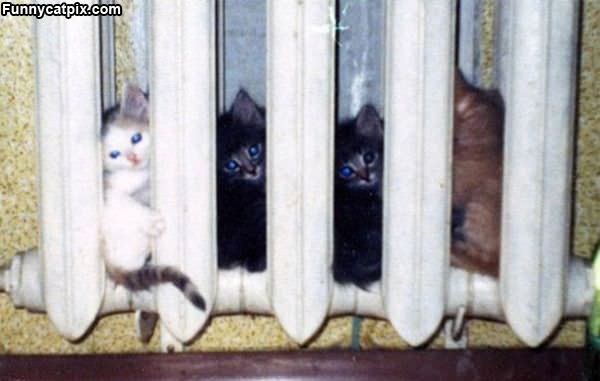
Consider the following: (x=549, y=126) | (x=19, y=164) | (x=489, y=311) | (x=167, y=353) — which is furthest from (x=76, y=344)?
(x=549, y=126)

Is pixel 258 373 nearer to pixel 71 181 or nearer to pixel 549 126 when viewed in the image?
pixel 71 181

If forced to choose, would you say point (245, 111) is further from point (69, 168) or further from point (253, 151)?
point (69, 168)

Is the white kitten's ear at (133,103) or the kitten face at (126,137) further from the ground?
the white kitten's ear at (133,103)

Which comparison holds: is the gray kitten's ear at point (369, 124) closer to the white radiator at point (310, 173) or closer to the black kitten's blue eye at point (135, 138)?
the white radiator at point (310, 173)

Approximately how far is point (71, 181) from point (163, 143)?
0.34 ft

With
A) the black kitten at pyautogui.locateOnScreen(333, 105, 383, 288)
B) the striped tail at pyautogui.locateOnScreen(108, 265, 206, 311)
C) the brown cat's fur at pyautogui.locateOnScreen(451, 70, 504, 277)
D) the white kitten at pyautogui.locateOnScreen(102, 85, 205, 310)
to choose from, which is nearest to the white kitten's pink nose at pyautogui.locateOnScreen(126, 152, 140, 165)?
the white kitten at pyautogui.locateOnScreen(102, 85, 205, 310)

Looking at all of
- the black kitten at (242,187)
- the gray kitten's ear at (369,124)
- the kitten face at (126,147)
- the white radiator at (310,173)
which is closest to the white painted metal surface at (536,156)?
the white radiator at (310,173)

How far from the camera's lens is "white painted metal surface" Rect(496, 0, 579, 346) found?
94 centimetres

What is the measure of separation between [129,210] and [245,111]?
0.56ft

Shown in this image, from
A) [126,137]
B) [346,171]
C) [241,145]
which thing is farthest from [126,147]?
[346,171]

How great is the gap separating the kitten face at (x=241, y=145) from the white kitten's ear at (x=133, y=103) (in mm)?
89

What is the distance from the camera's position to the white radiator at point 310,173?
3.07 feet

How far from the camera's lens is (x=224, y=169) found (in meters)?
1.03

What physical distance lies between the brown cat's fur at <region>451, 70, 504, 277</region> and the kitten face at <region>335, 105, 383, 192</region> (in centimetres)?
8
